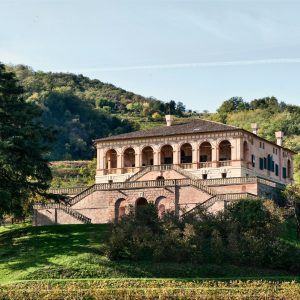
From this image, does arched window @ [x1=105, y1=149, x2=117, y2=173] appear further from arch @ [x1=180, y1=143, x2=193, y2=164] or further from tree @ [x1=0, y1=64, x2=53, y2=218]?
tree @ [x1=0, y1=64, x2=53, y2=218]

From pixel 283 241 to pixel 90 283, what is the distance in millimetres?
15178

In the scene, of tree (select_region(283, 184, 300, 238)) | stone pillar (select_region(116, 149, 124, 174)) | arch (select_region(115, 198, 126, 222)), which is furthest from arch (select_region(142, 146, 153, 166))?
tree (select_region(283, 184, 300, 238))

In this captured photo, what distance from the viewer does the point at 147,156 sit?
8150 cm

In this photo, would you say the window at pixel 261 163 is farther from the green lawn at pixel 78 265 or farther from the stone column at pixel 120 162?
the green lawn at pixel 78 265

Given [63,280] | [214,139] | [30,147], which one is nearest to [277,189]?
[214,139]

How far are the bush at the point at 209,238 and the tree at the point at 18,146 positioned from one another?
7.28 metres

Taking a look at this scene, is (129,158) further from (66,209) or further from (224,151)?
(66,209)

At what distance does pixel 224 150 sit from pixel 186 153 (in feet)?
11.5

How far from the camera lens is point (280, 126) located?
438 ft

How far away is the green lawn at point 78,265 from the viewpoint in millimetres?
52531

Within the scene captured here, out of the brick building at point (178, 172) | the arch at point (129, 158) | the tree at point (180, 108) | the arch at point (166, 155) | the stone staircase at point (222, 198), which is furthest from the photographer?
the tree at point (180, 108)

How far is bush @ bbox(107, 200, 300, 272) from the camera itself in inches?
2181


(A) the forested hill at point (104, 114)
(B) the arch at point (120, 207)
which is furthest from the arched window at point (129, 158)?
(A) the forested hill at point (104, 114)

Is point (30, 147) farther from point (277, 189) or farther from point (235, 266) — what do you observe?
point (277, 189)
